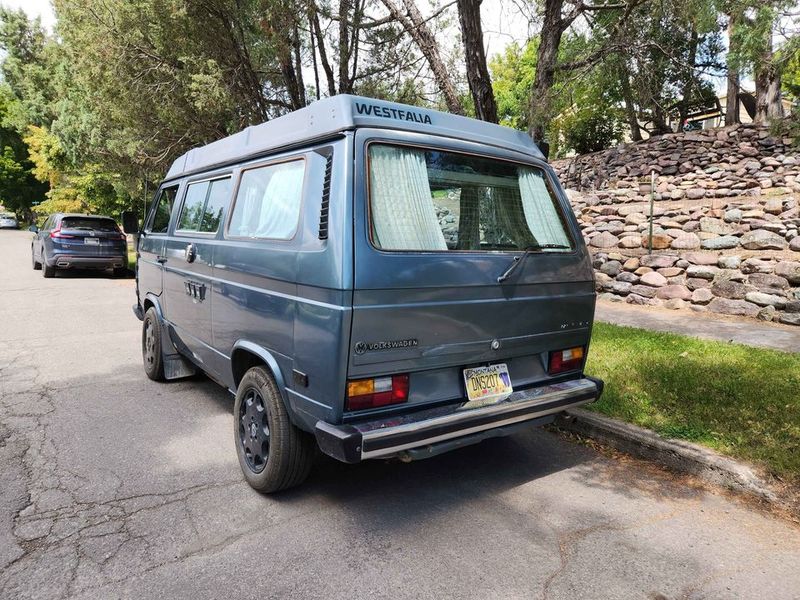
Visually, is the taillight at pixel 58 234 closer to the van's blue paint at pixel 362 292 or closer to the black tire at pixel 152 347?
the black tire at pixel 152 347

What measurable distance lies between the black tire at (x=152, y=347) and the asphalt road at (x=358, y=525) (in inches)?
35.8

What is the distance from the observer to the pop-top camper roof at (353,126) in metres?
3.11

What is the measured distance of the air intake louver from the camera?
9.82ft

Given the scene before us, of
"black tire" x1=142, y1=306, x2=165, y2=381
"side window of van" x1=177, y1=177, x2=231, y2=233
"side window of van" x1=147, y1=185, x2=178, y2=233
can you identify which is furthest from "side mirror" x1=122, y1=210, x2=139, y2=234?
"side window of van" x1=177, y1=177, x2=231, y2=233

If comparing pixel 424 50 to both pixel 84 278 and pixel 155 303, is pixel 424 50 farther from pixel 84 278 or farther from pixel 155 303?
pixel 84 278

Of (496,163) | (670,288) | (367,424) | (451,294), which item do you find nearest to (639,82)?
(670,288)

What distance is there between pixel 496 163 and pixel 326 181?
1.23 m

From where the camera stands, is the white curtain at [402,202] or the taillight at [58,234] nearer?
the white curtain at [402,202]

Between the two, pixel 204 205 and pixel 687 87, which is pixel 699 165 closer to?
pixel 687 87

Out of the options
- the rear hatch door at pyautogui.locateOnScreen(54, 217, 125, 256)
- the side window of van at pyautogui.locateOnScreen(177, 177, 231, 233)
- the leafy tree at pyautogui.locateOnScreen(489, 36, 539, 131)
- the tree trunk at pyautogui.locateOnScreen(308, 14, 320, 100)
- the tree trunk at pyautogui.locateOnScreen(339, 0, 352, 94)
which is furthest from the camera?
the leafy tree at pyautogui.locateOnScreen(489, 36, 539, 131)

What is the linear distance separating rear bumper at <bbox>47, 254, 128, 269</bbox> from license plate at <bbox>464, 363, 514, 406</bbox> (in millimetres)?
14113

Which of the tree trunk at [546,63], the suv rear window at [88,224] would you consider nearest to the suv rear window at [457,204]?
the tree trunk at [546,63]

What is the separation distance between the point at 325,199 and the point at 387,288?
23.5 inches

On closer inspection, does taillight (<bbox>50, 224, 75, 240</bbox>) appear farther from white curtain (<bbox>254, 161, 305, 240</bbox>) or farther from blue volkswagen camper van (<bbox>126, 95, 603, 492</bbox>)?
white curtain (<bbox>254, 161, 305, 240</bbox>)
